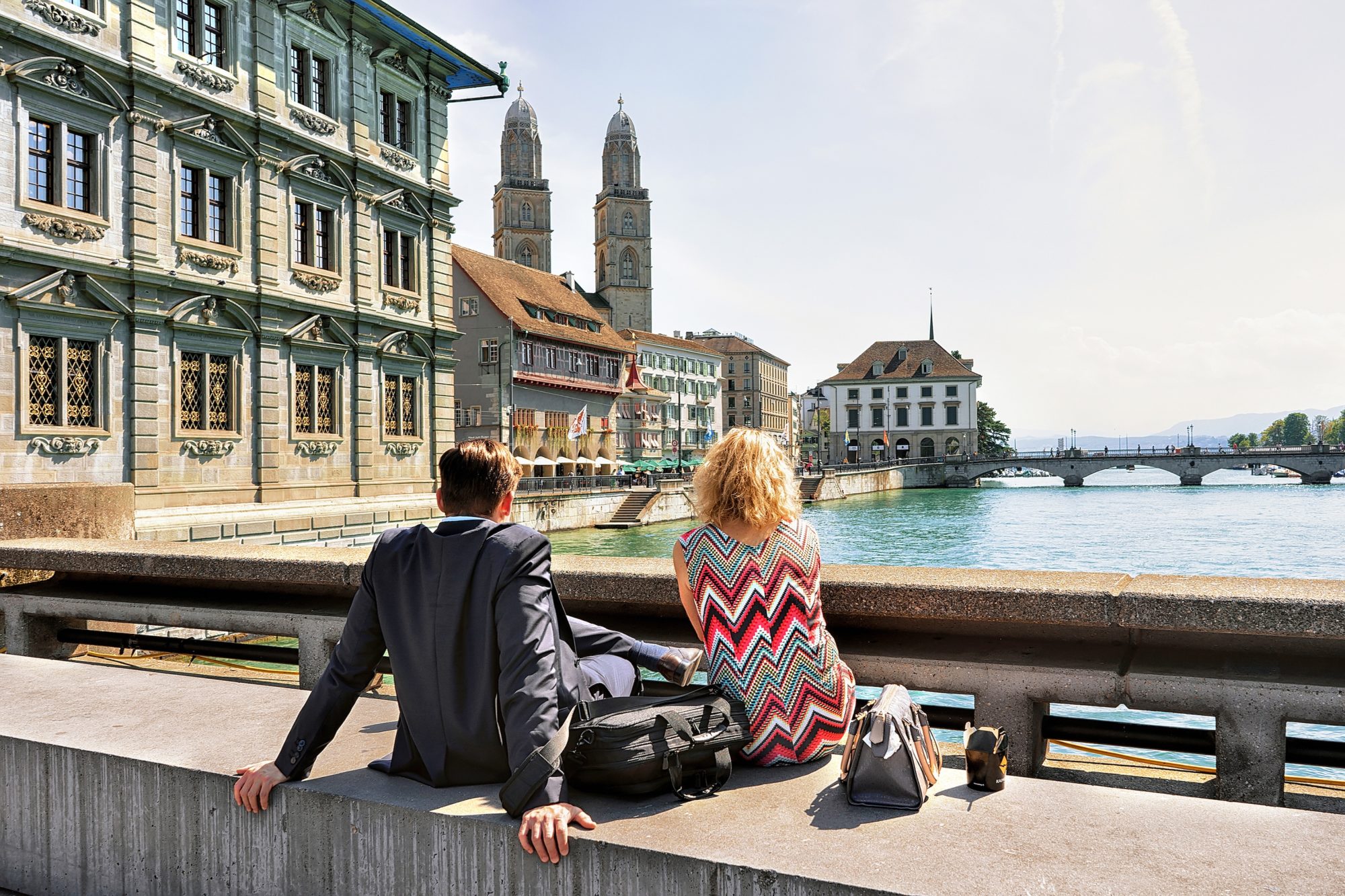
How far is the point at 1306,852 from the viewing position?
2.27 metres

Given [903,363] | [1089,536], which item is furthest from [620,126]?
[1089,536]

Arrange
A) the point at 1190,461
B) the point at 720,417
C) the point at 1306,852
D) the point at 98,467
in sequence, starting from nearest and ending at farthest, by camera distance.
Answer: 1. the point at 1306,852
2. the point at 98,467
3. the point at 1190,461
4. the point at 720,417

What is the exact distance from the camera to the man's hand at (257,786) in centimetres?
286

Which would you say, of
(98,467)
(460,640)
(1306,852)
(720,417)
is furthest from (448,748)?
(720,417)

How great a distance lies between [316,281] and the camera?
24.9m

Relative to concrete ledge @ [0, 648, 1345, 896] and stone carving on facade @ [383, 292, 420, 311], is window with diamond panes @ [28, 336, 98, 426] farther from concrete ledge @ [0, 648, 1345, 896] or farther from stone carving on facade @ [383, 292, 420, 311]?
concrete ledge @ [0, 648, 1345, 896]

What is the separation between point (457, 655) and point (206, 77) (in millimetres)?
22599

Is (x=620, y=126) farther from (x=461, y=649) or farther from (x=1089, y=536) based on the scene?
(x=461, y=649)

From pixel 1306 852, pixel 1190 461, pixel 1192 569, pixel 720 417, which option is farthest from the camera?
pixel 720 417

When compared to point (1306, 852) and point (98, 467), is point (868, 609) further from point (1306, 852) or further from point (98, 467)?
point (98, 467)

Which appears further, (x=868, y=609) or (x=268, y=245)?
(x=268, y=245)

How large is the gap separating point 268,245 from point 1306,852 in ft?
79.8

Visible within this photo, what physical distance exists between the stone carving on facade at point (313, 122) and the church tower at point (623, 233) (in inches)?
3072

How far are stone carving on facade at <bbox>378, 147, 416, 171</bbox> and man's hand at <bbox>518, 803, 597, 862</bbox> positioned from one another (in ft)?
89.3
